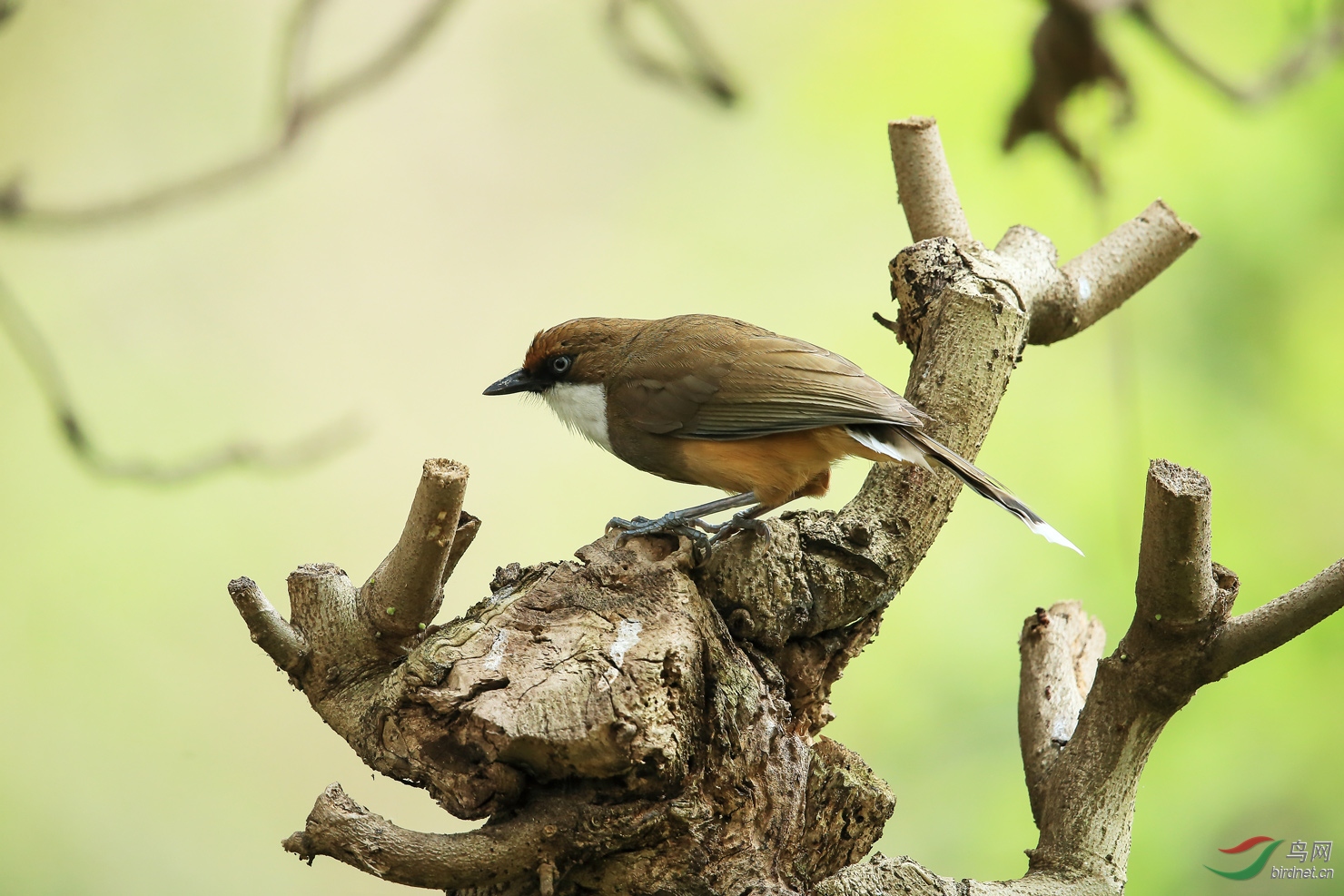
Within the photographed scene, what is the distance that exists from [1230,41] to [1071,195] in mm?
778

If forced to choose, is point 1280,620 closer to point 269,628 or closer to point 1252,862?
point 269,628

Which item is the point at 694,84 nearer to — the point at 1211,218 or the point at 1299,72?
the point at 1211,218

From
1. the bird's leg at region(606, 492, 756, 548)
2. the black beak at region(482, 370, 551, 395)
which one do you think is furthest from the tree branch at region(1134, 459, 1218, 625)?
the black beak at region(482, 370, 551, 395)

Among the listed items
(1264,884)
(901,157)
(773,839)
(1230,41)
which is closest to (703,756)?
(773,839)

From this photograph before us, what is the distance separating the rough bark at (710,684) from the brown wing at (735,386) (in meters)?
0.19

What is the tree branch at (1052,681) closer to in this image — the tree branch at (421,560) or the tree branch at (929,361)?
the tree branch at (929,361)

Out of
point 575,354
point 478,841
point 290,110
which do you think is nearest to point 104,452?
point 290,110

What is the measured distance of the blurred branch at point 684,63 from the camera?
395 centimetres

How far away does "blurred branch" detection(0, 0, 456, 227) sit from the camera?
12.0ft

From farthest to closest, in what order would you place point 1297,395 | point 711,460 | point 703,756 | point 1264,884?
point 1297,395
point 1264,884
point 711,460
point 703,756

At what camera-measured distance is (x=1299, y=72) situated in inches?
154

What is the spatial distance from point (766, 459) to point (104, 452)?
2.42 meters

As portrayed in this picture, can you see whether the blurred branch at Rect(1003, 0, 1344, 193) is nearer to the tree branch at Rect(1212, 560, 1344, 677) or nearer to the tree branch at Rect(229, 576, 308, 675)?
the tree branch at Rect(1212, 560, 1344, 677)

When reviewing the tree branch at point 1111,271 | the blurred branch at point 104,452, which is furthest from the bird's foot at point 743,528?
the blurred branch at point 104,452
